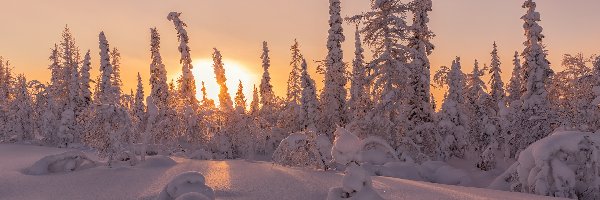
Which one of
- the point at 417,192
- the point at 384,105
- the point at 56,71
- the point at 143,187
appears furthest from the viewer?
the point at 56,71

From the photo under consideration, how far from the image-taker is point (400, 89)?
24.5 metres

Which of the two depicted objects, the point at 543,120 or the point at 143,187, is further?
the point at 543,120

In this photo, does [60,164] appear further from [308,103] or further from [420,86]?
[308,103]

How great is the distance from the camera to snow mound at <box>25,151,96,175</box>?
33.8ft

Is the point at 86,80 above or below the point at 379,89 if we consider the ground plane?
above

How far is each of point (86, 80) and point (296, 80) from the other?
2240 cm

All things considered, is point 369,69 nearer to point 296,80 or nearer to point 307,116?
point 307,116

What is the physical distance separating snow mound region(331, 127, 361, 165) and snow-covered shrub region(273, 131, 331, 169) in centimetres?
291

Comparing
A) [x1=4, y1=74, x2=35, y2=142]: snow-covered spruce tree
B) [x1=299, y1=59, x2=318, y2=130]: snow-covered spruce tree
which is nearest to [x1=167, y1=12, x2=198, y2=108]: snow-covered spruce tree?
[x1=299, y1=59, x2=318, y2=130]: snow-covered spruce tree

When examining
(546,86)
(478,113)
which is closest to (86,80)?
(478,113)

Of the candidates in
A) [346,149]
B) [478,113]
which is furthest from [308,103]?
[346,149]

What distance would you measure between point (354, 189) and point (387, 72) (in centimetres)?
1816

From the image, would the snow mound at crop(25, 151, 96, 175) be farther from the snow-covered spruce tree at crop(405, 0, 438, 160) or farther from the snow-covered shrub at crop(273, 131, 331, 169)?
the snow-covered spruce tree at crop(405, 0, 438, 160)

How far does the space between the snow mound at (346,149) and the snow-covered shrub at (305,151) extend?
2.91 metres
